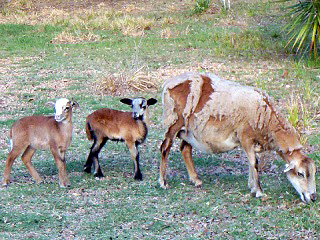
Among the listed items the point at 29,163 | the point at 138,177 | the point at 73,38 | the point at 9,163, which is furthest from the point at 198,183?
the point at 73,38

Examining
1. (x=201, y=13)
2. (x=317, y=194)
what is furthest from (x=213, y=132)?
(x=201, y=13)

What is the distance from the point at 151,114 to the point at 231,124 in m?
3.99

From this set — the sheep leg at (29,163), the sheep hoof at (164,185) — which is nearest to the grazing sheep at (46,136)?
the sheep leg at (29,163)

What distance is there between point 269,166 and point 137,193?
6.55 ft

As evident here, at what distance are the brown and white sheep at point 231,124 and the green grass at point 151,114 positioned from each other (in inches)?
14.7

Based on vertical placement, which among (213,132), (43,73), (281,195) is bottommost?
(43,73)

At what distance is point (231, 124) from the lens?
7.04 m

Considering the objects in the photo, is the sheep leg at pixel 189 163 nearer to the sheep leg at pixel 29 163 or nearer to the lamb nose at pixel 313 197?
the lamb nose at pixel 313 197

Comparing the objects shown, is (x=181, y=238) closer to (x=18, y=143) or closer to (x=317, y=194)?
(x=317, y=194)

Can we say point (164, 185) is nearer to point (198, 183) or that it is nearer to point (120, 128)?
point (198, 183)

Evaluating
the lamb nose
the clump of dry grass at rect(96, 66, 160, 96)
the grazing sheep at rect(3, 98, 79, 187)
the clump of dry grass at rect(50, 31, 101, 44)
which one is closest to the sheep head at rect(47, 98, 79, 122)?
the grazing sheep at rect(3, 98, 79, 187)

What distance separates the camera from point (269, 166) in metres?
8.21

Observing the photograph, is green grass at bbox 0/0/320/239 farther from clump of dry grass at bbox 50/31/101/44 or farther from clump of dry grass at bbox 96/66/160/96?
clump of dry grass at bbox 50/31/101/44

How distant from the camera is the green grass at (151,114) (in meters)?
6.40
